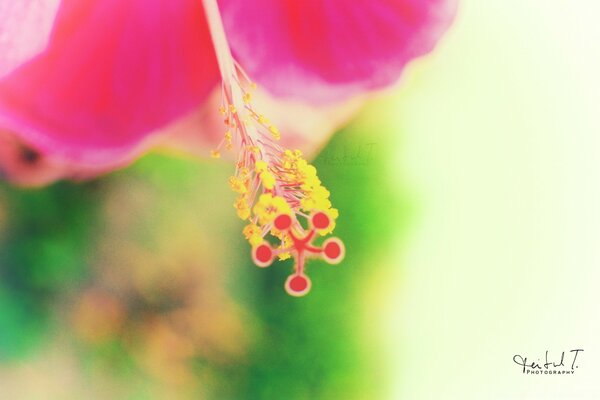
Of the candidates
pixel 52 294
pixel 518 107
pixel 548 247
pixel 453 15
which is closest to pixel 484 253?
pixel 548 247

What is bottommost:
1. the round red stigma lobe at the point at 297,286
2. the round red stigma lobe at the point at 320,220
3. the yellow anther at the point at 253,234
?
the round red stigma lobe at the point at 297,286

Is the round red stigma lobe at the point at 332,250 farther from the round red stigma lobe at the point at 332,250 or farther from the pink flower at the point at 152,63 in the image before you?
the pink flower at the point at 152,63

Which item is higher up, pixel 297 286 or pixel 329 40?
pixel 329 40

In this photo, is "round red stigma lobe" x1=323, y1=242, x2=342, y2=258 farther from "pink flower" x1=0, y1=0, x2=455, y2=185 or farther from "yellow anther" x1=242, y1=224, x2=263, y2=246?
"pink flower" x1=0, y1=0, x2=455, y2=185

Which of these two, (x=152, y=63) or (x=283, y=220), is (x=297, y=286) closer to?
(x=283, y=220)

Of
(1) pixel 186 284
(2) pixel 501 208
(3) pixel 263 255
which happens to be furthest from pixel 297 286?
(2) pixel 501 208

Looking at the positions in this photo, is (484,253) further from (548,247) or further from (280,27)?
(280,27)

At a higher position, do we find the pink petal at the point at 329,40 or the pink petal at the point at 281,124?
the pink petal at the point at 329,40

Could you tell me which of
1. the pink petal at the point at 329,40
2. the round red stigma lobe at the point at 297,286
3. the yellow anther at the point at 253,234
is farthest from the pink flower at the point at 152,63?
the round red stigma lobe at the point at 297,286
